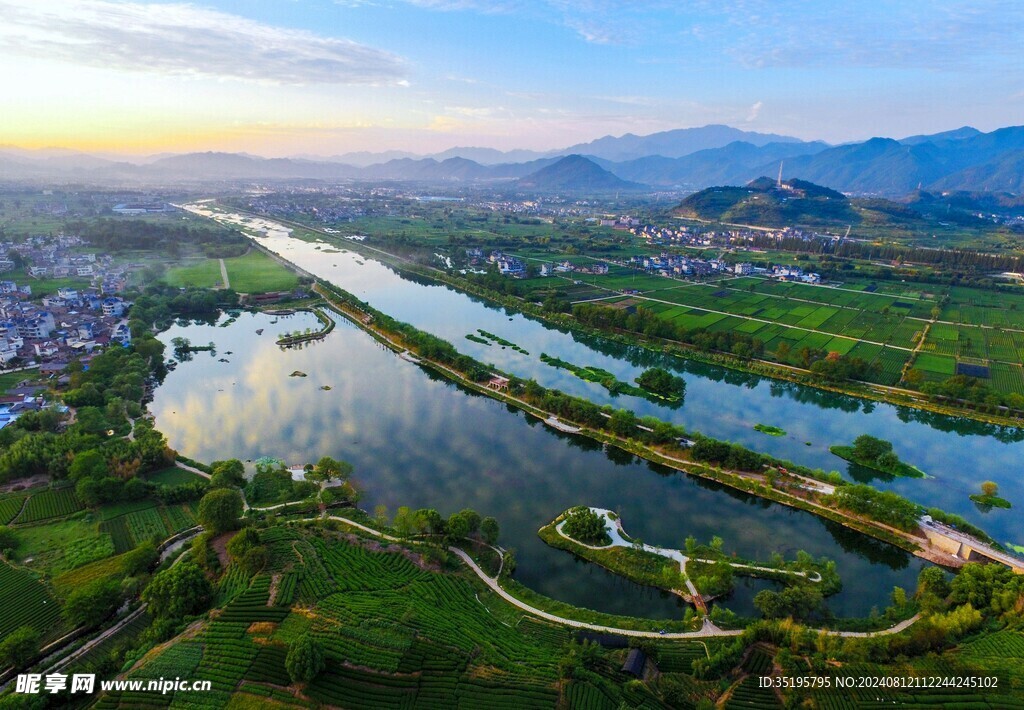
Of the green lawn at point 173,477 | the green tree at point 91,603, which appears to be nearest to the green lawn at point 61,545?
A: the green tree at point 91,603

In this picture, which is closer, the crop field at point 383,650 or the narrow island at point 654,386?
the crop field at point 383,650

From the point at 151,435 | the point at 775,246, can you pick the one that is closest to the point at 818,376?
the point at 151,435

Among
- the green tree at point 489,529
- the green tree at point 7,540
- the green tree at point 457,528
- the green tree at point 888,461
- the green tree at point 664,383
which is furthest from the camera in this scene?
the green tree at point 664,383

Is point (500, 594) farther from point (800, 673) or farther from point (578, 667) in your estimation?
point (800, 673)

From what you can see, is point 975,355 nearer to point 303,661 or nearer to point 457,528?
point 457,528

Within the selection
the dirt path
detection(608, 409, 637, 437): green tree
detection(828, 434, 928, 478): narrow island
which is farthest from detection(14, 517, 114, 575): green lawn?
the dirt path

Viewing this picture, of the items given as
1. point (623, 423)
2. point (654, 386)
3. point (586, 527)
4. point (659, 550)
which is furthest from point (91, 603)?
point (654, 386)

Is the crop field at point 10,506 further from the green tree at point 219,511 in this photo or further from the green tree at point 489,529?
the green tree at point 489,529
